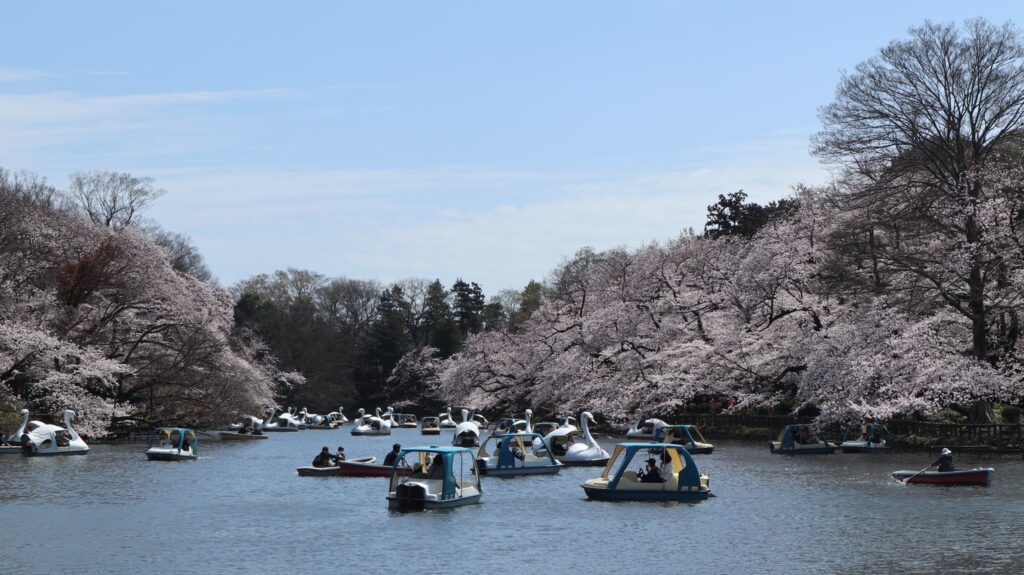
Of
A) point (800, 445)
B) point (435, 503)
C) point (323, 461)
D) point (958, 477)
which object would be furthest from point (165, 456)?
point (958, 477)

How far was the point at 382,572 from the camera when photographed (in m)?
26.0

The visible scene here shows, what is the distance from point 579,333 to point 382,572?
2543 inches

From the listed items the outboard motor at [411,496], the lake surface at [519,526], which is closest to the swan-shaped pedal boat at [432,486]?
the outboard motor at [411,496]

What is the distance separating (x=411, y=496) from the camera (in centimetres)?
3469

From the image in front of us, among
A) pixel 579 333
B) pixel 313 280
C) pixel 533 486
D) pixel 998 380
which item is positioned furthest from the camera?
pixel 313 280

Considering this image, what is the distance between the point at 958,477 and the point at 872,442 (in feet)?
53.0

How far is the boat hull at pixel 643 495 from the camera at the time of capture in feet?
122

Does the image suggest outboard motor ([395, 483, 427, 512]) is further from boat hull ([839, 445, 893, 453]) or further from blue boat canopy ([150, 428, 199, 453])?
boat hull ([839, 445, 893, 453])

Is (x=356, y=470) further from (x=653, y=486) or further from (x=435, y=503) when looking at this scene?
(x=653, y=486)

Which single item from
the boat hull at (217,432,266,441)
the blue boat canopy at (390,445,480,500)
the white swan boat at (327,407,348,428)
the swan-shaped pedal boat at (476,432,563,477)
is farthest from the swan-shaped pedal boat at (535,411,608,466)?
the white swan boat at (327,407,348,428)

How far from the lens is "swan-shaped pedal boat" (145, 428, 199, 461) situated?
56031mm

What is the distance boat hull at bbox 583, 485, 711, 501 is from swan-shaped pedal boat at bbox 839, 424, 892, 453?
20.3m

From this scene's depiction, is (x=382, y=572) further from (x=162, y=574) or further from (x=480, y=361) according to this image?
(x=480, y=361)

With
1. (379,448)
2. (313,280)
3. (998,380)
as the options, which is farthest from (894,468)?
(313,280)
